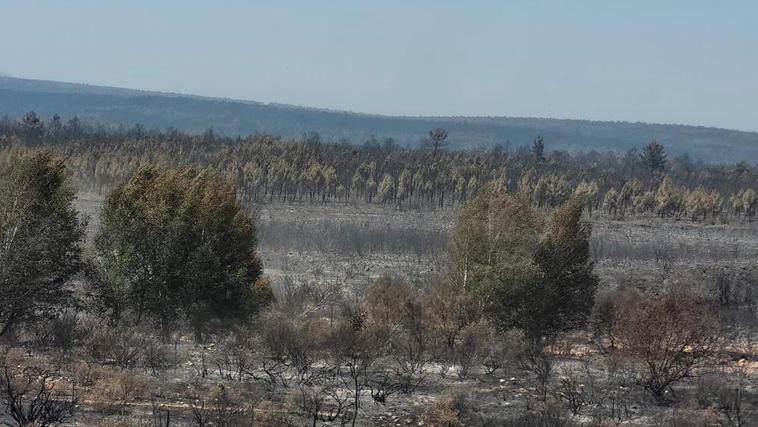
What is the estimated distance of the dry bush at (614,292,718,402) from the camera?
24625 millimetres

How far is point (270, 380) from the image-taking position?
2522cm

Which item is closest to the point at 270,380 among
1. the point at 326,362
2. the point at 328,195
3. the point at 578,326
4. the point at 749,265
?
the point at 326,362

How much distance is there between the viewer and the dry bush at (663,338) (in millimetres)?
24625

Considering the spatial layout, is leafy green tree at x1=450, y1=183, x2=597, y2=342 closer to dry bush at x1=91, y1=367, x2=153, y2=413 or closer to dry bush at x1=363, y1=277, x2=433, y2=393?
dry bush at x1=363, y1=277, x2=433, y2=393

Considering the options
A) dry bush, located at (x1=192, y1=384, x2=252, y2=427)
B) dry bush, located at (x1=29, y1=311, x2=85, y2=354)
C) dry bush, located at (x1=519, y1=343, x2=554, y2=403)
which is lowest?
dry bush, located at (x1=29, y1=311, x2=85, y2=354)

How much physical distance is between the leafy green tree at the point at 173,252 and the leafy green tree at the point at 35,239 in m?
1.55

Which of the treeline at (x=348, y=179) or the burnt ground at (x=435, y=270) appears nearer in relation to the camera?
the burnt ground at (x=435, y=270)

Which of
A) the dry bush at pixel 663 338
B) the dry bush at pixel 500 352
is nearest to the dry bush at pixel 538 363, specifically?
the dry bush at pixel 500 352

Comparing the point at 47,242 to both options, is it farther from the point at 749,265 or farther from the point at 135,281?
the point at 749,265

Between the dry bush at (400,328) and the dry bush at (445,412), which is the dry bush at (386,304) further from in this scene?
the dry bush at (445,412)

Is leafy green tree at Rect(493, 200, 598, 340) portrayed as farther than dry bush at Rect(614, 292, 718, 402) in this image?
Yes

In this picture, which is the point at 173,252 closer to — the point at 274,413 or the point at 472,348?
the point at 472,348

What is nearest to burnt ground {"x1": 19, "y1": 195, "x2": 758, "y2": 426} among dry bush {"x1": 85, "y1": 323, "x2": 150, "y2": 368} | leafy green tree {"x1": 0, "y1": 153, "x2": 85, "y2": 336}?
dry bush {"x1": 85, "y1": 323, "x2": 150, "y2": 368}

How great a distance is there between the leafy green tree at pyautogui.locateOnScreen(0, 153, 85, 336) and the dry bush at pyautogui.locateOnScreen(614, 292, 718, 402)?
61.3 feet
